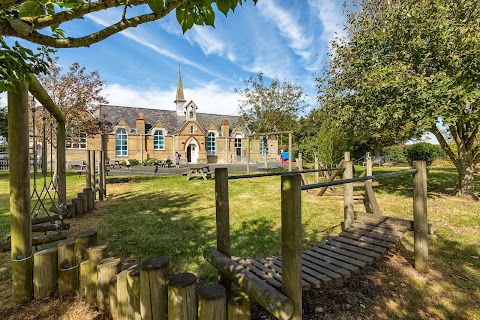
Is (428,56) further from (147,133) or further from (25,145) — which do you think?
(147,133)

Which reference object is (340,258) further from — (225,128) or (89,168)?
(225,128)

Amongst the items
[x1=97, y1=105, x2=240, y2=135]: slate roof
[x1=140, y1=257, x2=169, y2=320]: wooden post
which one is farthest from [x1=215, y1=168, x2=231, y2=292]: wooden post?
[x1=97, y1=105, x2=240, y2=135]: slate roof

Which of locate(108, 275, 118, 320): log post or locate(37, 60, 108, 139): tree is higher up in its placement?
locate(37, 60, 108, 139): tree

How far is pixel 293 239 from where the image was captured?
1.98 m

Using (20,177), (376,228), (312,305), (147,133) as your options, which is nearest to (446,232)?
(376,228)

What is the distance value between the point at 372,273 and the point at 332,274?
1440mm

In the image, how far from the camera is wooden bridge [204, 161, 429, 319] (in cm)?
198

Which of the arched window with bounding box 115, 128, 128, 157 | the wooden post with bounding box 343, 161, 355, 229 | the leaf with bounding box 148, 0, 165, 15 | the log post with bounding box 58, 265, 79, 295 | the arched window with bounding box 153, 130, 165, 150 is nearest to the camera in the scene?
the leaf with bounding box 148, 0, 165, 15

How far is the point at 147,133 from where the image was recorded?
34.6 m

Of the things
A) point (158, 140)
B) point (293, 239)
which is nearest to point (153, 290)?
point (293, 239)

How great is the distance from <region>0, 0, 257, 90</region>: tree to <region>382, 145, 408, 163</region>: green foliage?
35.2m

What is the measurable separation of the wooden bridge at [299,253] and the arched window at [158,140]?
33.3 m

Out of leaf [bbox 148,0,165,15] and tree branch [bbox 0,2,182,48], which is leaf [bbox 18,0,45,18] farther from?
leaf [bbox 148,0,165,15]

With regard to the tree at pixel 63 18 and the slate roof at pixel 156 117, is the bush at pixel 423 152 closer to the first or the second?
the slate roof at pixel 156 117
